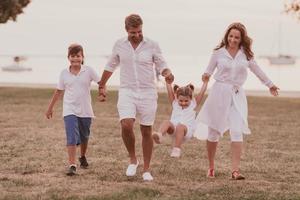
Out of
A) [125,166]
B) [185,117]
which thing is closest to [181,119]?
[185,117]

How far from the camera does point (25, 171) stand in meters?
10.8

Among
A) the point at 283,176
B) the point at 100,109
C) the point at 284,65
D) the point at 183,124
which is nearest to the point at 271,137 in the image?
the point at 183,124

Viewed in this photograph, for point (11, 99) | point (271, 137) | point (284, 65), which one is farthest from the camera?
point (284, 65)

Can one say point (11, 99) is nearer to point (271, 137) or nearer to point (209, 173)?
point (271, 137)

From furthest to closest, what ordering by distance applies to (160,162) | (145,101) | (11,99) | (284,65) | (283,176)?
(284,65) < (11,99) < (160,162) < (283,176) < (145,101)

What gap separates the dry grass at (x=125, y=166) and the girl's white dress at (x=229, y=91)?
781 millimetres

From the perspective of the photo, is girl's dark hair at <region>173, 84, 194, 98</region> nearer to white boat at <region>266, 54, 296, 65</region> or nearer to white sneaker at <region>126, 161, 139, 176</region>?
white sneaker at <region>126, 161, 139, 176</region>

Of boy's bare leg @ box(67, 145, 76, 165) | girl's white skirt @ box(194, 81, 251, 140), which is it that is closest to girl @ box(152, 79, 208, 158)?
girl's white skirt @ box(194, 81, 251, 140)

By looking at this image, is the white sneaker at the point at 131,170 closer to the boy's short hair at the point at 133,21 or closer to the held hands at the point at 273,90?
the boy's short hair at the point at 133,21

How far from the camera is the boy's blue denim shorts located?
10.7 m

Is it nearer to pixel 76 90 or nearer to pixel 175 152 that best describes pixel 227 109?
pixel 175 152

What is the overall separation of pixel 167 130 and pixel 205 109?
1.90 meters

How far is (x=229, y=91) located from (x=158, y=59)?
1.12 m

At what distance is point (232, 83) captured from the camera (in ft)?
33.7
